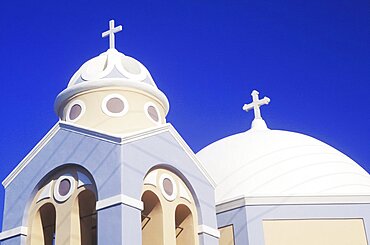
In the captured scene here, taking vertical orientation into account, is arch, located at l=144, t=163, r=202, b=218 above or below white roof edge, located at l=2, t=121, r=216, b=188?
below

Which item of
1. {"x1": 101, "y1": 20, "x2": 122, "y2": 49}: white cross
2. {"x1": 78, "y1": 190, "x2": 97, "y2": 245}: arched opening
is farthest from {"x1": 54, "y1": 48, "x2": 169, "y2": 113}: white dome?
{"x1": 78, "y1": 190, "x2": 97, "y2": 245}: arched opening

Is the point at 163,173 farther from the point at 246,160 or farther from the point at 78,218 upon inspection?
the point at 246,160

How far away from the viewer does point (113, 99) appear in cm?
1540

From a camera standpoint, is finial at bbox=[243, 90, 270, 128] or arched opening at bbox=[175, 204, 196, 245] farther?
finial at bbox=[243, 90, 270, 128]

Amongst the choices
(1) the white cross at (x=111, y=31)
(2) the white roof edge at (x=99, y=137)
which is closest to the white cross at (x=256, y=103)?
(1) the white cross at (x=111, y=31)

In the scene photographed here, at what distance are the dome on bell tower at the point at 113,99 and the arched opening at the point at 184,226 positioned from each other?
77.2 inches

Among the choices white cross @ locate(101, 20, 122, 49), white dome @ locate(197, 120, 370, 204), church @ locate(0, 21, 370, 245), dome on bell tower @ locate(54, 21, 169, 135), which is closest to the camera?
church @ locate(0, 21, 370, 245)

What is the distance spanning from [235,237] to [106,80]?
4.82 meters

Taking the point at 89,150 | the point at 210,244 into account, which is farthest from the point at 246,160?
the point at 89,150

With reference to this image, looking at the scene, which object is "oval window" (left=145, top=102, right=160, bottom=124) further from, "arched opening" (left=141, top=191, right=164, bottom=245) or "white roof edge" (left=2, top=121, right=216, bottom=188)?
"arched opening" (left=141, top=191, right=164, bottom=245)

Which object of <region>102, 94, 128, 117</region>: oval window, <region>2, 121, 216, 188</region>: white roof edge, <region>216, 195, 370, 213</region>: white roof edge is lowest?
<region>216, 195, 370, 213</region>: white roof edge

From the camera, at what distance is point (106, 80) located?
15.4 meters

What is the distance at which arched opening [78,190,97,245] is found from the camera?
1446 centimetres

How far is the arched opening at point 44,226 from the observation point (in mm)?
14266
